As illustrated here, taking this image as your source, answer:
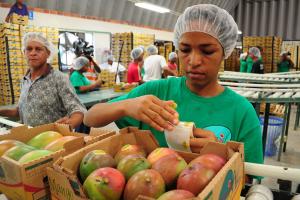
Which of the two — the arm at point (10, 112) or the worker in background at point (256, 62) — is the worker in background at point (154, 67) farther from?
the arm at point (10, 112)

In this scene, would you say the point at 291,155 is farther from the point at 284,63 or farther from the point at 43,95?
the point at 284,63

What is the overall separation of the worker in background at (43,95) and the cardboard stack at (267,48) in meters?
9.06

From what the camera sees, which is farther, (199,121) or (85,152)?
(199,121)

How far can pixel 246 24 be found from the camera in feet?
56.1

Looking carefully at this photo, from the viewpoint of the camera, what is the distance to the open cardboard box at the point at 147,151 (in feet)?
2.10

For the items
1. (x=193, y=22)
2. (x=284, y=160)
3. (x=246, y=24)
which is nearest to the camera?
(x=193, y=22)

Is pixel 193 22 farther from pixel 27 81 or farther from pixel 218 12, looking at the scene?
pixel 27 81

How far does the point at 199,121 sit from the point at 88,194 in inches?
27.4

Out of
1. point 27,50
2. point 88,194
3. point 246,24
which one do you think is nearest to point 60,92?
point 27,50

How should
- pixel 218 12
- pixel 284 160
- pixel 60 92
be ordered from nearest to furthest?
pixel 218 12
pixel 60 92
pixel 284 160

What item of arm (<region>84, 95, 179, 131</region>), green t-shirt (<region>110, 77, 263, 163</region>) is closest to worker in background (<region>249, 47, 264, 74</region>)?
green t-shirt (<region>110, 77, 263, 163</region>)

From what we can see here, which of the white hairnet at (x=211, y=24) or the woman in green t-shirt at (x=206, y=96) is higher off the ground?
the white hairnet at (x=211, y=24)

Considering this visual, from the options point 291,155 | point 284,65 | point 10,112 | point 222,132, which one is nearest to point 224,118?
point 222,132

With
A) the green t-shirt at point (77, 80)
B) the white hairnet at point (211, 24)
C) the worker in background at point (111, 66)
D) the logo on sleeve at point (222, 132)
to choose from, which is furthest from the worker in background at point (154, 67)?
the logo on sleeve at point (222, 132)
